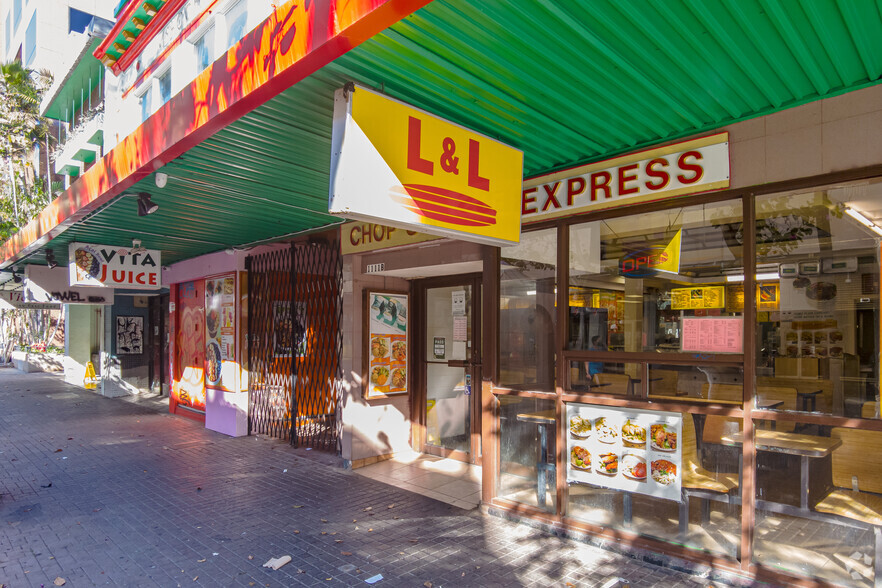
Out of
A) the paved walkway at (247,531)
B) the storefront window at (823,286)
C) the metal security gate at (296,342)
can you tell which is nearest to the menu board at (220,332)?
the metal security gate at (296,342)

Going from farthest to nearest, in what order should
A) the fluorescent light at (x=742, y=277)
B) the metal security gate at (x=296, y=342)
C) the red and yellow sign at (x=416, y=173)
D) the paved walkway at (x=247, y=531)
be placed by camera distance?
the metal security gate at (x=296, y=342) → the paved walkway at (x=247, y=531) → the fluorescent light at (x=742, y=277) → the red and yellow sign at (x=416, y=173)

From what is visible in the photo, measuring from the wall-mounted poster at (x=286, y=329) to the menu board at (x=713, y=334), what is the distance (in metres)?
6.17

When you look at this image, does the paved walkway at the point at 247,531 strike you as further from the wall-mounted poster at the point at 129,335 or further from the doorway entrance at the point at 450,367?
the wall-mounted poster at the point at 129,335

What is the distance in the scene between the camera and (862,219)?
3625mm

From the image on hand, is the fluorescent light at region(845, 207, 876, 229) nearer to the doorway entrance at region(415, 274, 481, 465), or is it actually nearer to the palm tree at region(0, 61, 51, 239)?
the doorway entrance at region(415, 274, 481, 465)

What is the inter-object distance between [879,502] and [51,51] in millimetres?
29771

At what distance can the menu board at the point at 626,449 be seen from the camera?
4207 mm

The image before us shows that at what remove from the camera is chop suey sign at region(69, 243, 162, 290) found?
8.54 meters

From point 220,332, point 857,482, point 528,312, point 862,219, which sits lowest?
point 857,482

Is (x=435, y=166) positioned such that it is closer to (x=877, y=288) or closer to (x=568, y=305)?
(x=568, y=305)

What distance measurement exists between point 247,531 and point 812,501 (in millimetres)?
4688

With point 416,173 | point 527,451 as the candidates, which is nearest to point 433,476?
point 527,451

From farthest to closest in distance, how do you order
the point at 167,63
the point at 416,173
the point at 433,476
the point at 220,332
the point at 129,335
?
the point at 129,335 → the point at 167,63 → the point at 220,332 → the point at 433,476 → the point at 416,173

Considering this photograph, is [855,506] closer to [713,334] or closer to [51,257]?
[713,334]
